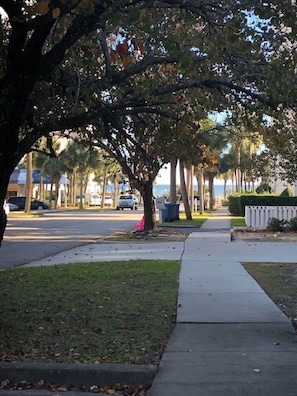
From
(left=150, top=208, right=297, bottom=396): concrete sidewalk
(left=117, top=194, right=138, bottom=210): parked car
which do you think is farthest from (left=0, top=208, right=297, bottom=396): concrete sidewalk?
(left=117, top=194, right=138, bottom=210): parked car

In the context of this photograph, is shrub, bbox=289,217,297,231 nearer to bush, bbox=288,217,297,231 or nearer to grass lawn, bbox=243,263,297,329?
bush, bbox=288,217,297,231

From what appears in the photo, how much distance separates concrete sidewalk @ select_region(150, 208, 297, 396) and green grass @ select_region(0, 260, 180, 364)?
0.28m

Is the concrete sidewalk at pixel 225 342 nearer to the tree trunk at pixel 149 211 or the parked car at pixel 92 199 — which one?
the tree trunk at pixel 149 211

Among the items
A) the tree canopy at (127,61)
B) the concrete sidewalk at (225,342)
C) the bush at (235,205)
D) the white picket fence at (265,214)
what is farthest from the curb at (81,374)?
the bush at (235,205)

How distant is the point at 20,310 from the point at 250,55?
4.99 metres

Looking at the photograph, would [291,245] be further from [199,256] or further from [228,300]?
[228,300]

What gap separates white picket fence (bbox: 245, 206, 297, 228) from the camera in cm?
2616

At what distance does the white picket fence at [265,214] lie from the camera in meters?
26.2

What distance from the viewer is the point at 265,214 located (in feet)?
87.6

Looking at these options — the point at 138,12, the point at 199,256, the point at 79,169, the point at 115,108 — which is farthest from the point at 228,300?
the point at 79,169

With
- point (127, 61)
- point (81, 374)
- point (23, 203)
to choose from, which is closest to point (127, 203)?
point (23, 203)

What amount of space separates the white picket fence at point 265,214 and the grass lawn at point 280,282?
527 inches

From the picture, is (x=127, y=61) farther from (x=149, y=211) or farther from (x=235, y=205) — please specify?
(x=235, y=205)

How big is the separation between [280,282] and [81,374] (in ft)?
20.4
